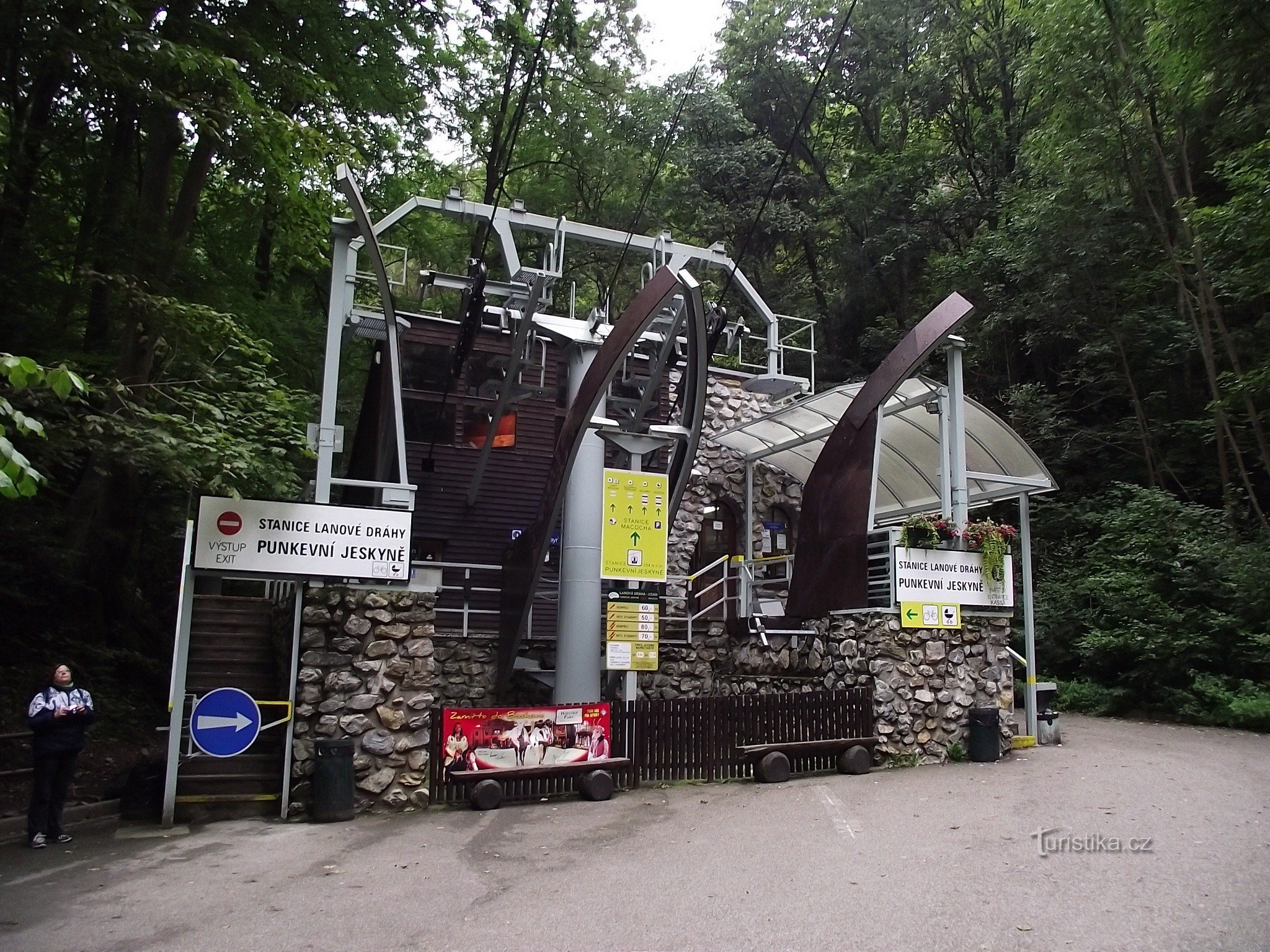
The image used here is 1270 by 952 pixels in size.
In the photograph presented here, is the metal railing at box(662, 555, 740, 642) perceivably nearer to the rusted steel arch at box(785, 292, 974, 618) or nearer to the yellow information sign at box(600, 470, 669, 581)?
the rusted steel arch at box(785, 292, 974, 618)

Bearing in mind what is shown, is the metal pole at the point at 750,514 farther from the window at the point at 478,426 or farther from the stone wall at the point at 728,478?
the window at the point at 478,426

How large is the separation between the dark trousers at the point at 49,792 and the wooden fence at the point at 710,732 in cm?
328

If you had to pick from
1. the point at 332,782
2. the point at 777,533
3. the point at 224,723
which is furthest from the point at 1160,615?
the point at 224,723

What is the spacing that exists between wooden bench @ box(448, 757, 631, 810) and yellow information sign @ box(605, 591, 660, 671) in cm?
141

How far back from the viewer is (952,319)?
484 inches

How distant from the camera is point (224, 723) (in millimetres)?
8664

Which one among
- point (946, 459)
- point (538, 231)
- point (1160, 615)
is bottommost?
point (1160, 615)

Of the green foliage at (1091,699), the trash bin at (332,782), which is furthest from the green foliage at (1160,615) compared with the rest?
the trash bin at (332,782)

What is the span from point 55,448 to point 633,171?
1893cm

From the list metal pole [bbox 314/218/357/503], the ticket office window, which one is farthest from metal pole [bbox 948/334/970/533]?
metal pole [bbox 314/218/357/503]

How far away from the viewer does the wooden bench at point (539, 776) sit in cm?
952

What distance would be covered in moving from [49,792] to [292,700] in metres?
2.14

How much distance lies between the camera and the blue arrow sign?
338 inches

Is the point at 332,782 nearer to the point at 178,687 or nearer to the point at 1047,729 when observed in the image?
the point at 178,687
